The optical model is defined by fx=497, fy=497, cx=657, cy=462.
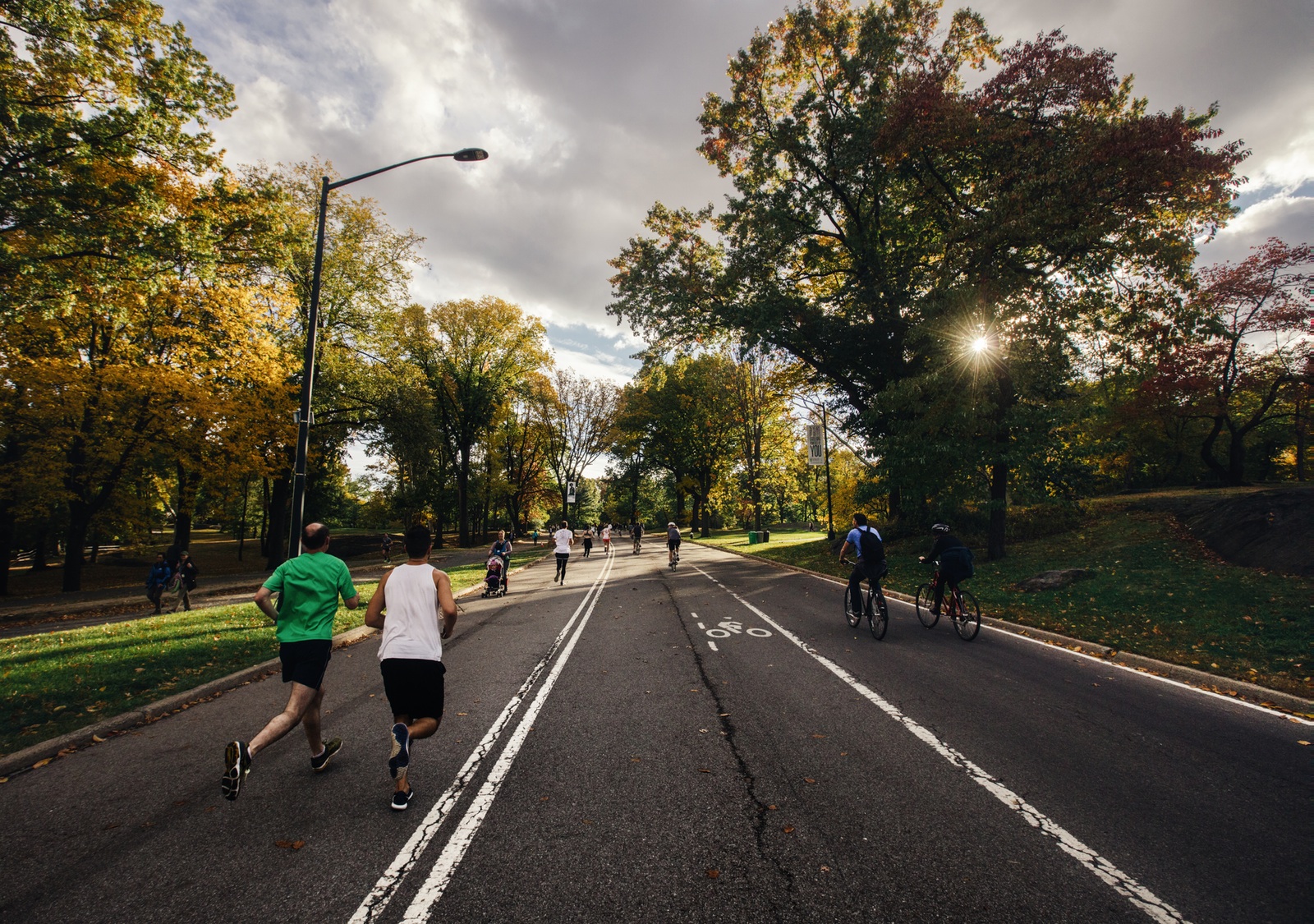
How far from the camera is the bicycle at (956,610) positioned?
847 centimetres

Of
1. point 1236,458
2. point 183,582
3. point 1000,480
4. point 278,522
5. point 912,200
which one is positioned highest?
point 912,200

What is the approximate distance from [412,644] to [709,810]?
97.9 inches

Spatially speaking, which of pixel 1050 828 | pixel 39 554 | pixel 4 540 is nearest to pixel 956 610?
pixel 1050 828

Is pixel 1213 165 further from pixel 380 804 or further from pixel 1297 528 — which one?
pixel 380 804

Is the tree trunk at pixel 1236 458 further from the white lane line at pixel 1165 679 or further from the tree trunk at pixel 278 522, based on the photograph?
the tree trunk at pixel 278 522

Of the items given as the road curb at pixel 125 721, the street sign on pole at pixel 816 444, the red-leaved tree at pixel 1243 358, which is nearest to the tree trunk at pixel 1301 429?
the red-leaved tree at pixel 1243 358

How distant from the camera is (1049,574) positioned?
11.8 m

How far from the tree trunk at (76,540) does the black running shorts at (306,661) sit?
23058mm

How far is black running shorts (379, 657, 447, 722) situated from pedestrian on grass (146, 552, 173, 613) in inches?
561

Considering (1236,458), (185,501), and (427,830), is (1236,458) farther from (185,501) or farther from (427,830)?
(185,501)

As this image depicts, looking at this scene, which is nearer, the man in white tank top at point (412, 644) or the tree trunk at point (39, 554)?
the man in white tank top at point (412, 644)

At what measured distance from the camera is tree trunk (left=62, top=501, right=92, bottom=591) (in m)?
18.5

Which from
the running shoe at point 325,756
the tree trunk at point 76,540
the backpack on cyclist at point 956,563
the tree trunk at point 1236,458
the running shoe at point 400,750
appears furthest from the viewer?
the tree trunk at point 1236,458

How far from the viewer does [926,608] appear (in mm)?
9641
